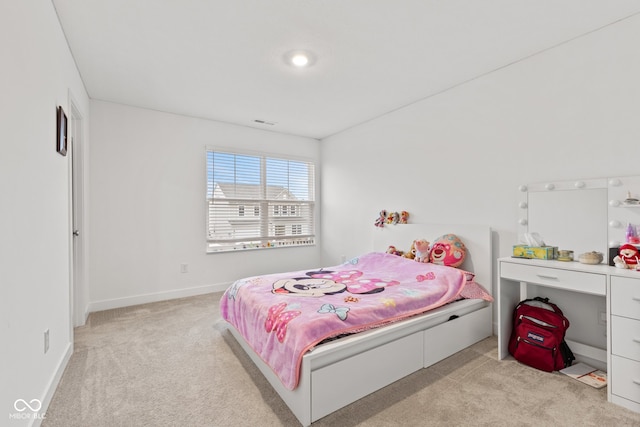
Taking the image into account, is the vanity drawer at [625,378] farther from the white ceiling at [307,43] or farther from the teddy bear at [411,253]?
the white ceiling at [307,43]

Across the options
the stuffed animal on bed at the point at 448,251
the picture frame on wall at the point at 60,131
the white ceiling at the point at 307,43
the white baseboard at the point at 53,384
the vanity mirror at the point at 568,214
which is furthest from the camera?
the stuffed animal on bed at the point at 448,251

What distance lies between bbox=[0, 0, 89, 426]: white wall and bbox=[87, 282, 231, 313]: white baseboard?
4.52 ft

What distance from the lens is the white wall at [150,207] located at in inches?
141

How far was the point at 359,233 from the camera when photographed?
4.58 metres

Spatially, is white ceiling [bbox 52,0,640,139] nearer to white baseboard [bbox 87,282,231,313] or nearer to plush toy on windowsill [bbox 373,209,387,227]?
plush toy on windowsill [bbox 373,209,387,227]

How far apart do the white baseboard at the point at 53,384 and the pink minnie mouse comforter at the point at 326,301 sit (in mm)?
1190

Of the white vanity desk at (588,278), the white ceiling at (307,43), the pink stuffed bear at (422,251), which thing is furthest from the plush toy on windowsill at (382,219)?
the white vanity desk at (588,278)

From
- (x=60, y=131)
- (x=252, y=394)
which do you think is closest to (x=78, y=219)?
(x=60, y=131)

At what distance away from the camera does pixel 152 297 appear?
3.85 m

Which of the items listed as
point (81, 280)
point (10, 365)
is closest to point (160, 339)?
point (81, 280)

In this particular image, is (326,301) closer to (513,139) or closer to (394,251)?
(394,251)

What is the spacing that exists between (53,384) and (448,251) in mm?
3315

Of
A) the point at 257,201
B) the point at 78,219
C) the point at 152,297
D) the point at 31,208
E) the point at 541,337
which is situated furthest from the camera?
the point at 257,201

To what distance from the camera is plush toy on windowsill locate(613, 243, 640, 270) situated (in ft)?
6.10
